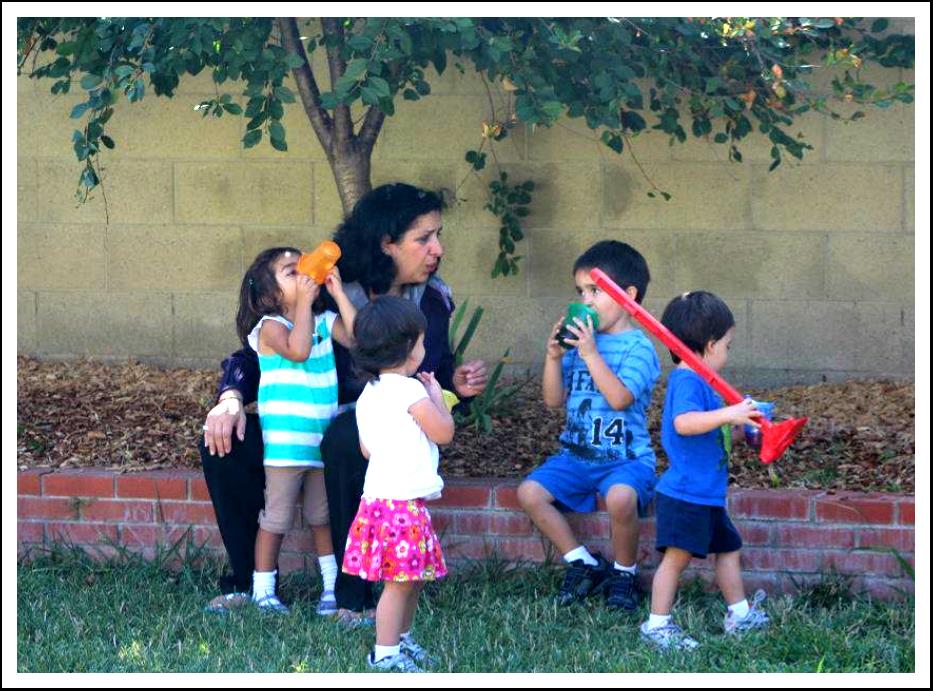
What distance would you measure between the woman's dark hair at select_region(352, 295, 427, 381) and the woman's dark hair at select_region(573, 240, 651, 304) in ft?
3.00

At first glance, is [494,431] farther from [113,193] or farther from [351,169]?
[113,193]

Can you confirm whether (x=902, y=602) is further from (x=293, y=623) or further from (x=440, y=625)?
(x=293, y=623)

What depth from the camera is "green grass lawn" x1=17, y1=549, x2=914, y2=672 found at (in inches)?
153

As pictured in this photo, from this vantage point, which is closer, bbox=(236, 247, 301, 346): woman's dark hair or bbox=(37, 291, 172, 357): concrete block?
bbox=(236, 247, 301, 346): woman's dark hair

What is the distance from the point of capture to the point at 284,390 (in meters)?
4.38

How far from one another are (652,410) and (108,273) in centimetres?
282

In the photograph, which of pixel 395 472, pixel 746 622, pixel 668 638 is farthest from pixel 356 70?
pixel 746 622

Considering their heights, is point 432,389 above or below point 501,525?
above

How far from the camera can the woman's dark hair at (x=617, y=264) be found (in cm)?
457

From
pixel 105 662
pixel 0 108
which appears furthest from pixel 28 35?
pixel 105 662

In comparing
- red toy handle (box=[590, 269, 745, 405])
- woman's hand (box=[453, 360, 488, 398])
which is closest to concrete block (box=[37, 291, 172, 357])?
woman's hand (box=[453, 360, 488, 398])

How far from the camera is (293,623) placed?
423cm

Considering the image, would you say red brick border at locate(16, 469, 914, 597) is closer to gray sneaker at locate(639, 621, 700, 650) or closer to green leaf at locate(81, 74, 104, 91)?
gray sneaker at locate(639, 621, 700, 650)

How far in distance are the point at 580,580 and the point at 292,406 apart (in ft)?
3.58
